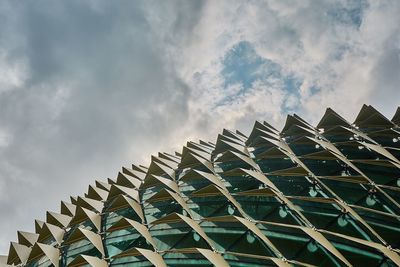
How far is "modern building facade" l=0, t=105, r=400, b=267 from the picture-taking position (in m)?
14.5

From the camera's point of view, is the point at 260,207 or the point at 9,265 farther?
the point at 9,265

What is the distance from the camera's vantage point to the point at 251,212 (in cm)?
1733

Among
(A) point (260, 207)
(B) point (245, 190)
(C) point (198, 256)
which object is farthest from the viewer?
(B) point (245, 190)

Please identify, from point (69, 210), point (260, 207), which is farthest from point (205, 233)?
point (69, 210)

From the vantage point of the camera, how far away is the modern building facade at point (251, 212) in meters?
14.5

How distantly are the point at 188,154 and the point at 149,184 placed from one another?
129 inches

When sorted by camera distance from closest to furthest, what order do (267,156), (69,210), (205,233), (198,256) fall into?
(198,256) → (205,233) → (267,156) → (69,210)

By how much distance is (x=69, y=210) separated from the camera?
2536cm

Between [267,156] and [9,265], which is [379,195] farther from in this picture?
[9,265]

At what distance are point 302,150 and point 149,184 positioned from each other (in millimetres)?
9158

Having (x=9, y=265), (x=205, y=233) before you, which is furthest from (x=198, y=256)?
(x=9, y=265)

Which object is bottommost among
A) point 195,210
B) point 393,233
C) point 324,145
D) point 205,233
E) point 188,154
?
point 393,233

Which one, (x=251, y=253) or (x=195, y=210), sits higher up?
(x=195, y=210)

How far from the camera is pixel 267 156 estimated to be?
76.1 feet
